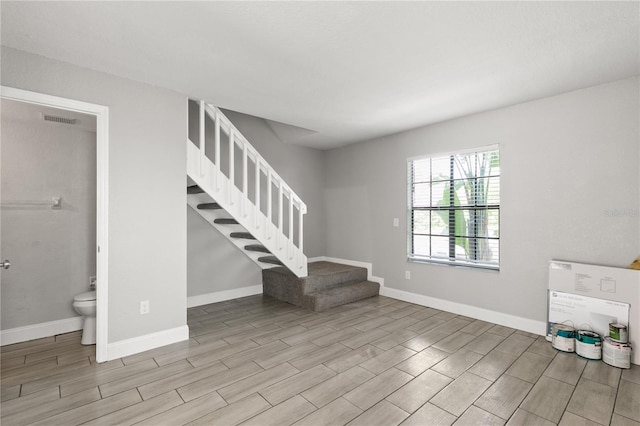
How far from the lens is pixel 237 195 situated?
3621mm

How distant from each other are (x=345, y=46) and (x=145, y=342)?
3.05 metres

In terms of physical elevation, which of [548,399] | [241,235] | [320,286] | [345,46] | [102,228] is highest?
[345,46]

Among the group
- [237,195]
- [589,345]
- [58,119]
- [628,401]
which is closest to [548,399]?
[628,401]

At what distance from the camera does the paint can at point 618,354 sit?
2504 mm

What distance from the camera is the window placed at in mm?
3660

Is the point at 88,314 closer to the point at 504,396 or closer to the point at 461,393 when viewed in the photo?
the point at 461,393

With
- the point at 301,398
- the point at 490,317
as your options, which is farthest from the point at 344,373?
the point at 490,317

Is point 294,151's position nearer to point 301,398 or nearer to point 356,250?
point 356,250

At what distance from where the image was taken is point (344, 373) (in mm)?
2412

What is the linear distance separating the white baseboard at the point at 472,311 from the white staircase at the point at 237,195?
146 cm

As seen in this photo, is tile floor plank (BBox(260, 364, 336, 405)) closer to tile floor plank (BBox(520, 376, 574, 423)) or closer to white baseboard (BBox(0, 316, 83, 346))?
tile floor plank (BBox(520, 376, 574, 423))

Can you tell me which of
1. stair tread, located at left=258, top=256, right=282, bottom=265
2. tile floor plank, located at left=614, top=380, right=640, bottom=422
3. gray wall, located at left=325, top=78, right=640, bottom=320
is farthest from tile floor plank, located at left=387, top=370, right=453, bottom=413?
stair tread, located at left=258, top=256, right=282, bottom=265

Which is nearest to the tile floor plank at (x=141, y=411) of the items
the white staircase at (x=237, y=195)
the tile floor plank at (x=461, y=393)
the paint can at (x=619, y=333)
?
the tile floor plank at (x=461, y=393)

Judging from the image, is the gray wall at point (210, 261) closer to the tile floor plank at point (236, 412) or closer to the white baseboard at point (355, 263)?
the white baseboard at point (355, 263)
